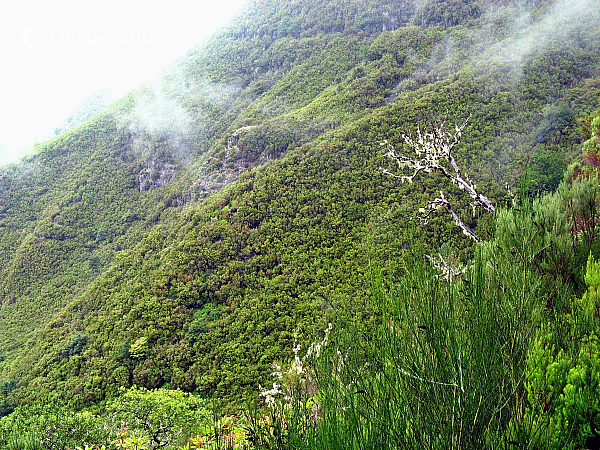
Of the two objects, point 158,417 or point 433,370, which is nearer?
point 433,370

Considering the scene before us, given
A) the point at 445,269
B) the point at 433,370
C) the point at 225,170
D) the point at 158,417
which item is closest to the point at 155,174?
the point at 225,170

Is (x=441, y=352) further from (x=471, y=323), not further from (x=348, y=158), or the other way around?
(x=348, y=158)

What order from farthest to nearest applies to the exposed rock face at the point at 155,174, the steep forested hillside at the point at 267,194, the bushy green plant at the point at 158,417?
the exposed rock face at the point at 155,174, the steep forested hillside at the point at 267,194, the bushy green plant at the point at 158,417

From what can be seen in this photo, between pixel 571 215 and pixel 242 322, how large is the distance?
20174 mm

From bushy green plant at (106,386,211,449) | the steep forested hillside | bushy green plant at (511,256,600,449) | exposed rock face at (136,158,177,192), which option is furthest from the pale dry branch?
exposed rock face at (136,158,177,192)

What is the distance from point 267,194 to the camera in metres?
29.7

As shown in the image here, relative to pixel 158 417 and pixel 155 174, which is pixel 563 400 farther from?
pixel 155 174

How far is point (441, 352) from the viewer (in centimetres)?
123

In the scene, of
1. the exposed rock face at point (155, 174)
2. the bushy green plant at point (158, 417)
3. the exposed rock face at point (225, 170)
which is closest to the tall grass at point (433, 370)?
the bushy green plant at point (158, 417)

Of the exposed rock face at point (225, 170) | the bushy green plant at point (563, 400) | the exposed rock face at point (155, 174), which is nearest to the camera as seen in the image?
the bushy green plant at point (563, 400)

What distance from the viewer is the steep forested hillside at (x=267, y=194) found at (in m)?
19.5

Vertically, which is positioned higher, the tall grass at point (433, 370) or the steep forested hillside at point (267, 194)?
the tall grass at point (433, 370)

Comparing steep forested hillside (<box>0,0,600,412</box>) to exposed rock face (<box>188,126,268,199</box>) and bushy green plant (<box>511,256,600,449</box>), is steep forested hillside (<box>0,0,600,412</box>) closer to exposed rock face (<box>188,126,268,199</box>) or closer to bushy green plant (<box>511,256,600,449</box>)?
exposed rock face (<box>188,126,268,199</box>)

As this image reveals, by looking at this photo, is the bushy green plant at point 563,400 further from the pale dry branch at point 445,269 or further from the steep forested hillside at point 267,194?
the steep forested hillside at point 267,194
